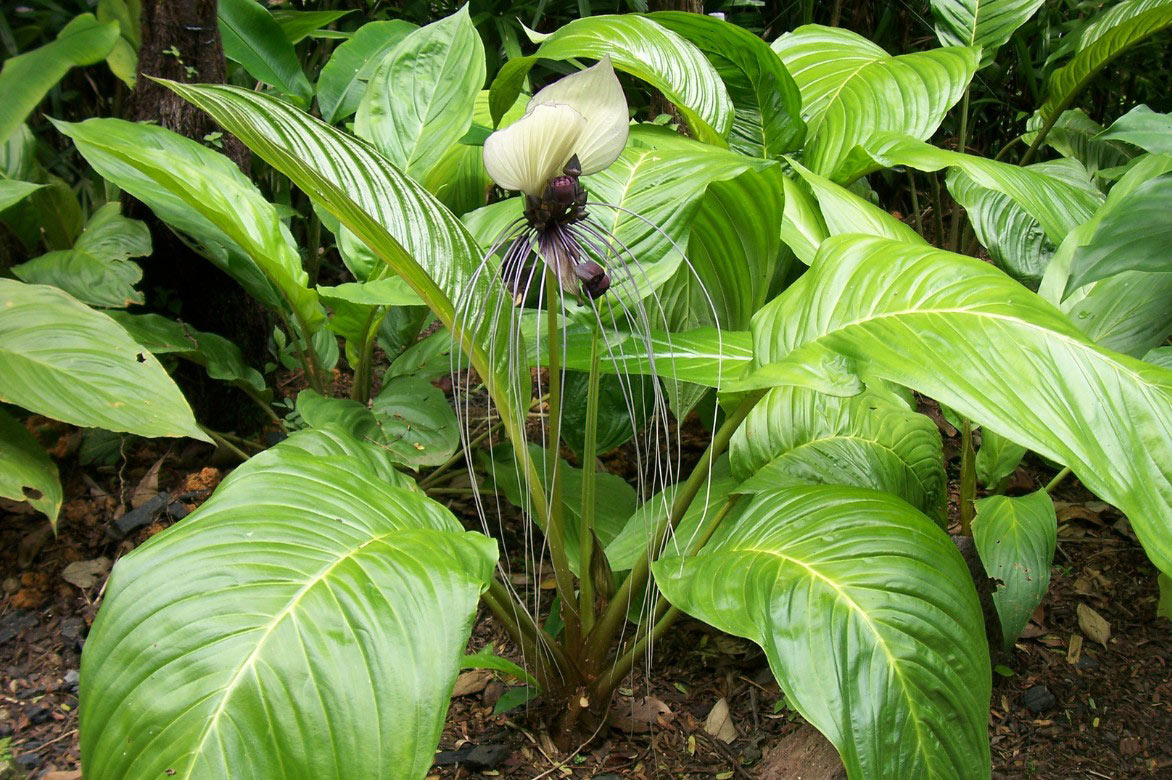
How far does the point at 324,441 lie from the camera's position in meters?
1.26

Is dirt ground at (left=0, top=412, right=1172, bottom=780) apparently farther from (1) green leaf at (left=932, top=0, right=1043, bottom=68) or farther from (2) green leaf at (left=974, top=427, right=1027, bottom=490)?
(1) green leaf at (left=932, top=0, right=1043, bottom=68)

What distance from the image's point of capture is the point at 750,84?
1.83 metres

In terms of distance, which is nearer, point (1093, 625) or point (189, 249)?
point (1093, 625)

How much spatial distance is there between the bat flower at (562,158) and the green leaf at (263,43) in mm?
1461

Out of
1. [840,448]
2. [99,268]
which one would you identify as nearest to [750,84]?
[840,448]

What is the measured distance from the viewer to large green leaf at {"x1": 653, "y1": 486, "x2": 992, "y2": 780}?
0.88 meters

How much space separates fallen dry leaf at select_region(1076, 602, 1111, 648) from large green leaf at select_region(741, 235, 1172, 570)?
84cm

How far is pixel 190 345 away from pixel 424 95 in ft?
2.13

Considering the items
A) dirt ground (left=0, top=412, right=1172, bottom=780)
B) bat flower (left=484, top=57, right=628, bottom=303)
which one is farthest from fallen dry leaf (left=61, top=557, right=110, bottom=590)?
bat flower (left=484, top=57, right=628, bottom=303)

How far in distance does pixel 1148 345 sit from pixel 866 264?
0.62 meters

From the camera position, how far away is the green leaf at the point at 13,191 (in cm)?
151

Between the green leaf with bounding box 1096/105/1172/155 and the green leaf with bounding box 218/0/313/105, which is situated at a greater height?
the green leaf with bounding box 1096/105/1172/155

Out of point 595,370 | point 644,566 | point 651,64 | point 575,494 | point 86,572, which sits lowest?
point 86,572

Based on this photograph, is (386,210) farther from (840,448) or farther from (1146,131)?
(1146,131)
